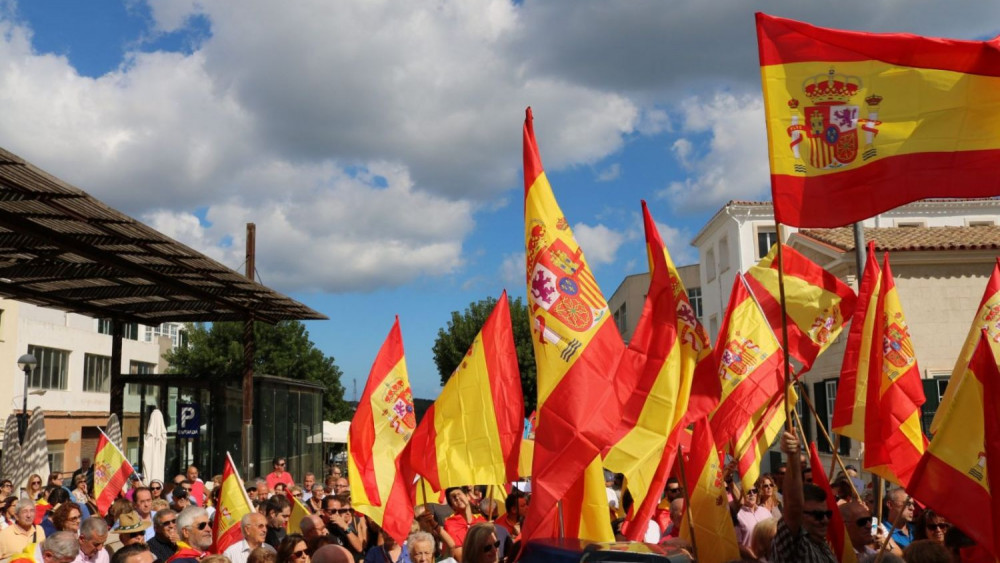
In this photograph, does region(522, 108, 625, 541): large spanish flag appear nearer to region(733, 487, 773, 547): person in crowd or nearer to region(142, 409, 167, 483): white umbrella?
region(733, 487, 773, 547): person in crowd

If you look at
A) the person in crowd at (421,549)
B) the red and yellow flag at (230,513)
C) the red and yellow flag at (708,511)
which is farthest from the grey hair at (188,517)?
the red and yellow flag at (708,511)

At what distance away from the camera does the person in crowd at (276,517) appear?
9039 millimetres

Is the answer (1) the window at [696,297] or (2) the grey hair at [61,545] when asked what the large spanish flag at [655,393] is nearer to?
(2) the grey hair at [61,545]

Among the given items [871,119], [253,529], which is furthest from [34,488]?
[871,119]

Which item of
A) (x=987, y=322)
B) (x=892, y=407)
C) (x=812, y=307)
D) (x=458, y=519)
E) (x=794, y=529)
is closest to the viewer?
(x=794, y=529)

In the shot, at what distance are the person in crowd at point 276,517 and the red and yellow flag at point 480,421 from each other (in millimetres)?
1434

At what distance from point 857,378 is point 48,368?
40090mm

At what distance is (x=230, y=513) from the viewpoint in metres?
8.23

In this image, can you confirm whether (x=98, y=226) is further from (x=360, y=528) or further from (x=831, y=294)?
(x=831, y=294)

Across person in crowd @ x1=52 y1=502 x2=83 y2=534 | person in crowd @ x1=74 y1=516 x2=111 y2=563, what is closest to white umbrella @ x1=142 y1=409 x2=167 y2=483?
person in crowd @ x1=52 y1=502 x2=83 y2=534

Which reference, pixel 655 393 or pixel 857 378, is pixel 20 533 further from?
pixel 857 378

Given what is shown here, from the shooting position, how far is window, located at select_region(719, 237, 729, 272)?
4369cm

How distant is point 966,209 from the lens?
40.6 m

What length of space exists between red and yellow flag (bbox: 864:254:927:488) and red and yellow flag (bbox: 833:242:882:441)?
0.26 metres
